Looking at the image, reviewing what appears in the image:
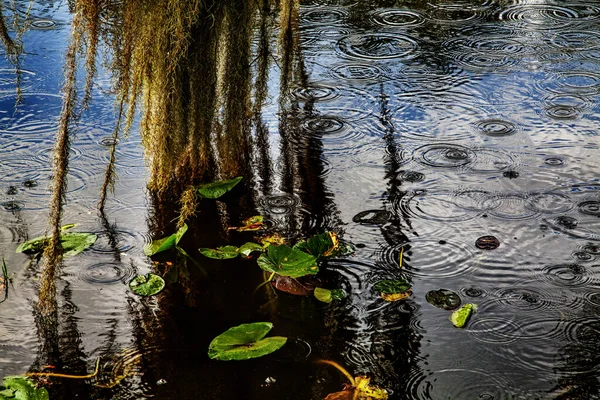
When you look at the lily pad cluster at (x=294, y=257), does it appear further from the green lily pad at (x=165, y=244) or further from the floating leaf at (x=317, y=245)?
the green lily pad at (x=165, y=244)

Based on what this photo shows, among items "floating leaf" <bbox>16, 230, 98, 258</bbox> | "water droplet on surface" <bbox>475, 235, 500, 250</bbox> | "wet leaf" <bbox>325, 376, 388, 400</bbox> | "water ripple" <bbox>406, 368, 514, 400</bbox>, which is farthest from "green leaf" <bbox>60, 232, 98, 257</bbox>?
"water droplet on surface" <bbox>475, 235, 500, 250</bbox>

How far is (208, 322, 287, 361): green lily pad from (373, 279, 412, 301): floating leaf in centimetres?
46

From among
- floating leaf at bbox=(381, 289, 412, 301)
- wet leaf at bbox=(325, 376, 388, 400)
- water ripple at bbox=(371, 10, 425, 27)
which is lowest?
wet leaf at bbox=(325, 376, 388, 400)

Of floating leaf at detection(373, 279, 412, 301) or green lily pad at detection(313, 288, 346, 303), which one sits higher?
floating leaf at detection(373, 279, 412, 301)

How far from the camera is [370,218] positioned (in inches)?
127

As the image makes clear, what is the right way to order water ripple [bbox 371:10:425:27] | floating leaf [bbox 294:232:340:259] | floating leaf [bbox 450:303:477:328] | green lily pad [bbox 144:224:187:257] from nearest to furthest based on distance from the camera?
floating leaf [bbox 450:303:477:328] < floating leaf [bbox 294:232:340:259] < green lily pad [bbox 144:224:187:257] < water ripple [bbox 371:10:425:27]

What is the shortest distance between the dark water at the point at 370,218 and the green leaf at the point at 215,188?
0.05 meters

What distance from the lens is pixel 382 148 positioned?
3777 millimetres

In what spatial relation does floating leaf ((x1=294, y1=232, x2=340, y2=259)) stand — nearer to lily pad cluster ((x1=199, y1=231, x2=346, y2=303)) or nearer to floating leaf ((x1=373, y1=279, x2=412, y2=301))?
lily pad cluster ((x1=199, y1=231, x2=346, y2=303))

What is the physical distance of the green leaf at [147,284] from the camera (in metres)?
2.80

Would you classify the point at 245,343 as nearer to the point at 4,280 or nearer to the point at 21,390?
the point at 21,390

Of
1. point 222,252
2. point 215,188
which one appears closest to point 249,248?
point 222,252

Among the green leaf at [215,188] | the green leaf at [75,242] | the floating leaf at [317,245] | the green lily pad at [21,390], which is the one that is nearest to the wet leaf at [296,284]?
the floating leaf at [317,245]

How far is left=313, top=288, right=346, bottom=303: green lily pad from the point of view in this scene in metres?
2.74
